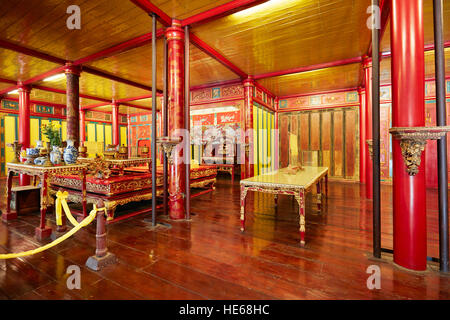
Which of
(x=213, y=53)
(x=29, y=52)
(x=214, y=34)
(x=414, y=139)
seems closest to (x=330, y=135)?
(x=213, y=53)

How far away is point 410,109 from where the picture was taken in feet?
6.76

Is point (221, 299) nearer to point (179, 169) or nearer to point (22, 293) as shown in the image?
point (22, 293)

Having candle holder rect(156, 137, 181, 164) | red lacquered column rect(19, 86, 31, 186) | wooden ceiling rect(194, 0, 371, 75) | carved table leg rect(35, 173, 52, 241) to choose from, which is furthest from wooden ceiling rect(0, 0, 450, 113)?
carved table leg rect(35, 173, 52, 241)

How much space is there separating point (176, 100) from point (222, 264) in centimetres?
267

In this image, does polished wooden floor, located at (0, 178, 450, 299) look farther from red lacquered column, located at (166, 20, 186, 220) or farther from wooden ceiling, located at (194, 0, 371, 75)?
wooden ceiling, located at (194, 0, 371, 75)

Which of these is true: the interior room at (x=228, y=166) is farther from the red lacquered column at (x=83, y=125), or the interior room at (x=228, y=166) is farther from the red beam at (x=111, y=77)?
the red lacquered column at (x=83, y=125)

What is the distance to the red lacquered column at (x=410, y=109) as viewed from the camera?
2.05 metres

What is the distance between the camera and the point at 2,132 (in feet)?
28.7

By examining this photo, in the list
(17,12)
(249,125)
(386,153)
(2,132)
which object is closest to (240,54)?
(249,125)

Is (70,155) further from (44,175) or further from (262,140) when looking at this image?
(262,140)

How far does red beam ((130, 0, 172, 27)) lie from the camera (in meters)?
3.18

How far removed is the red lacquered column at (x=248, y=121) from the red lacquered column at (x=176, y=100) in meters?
3.42

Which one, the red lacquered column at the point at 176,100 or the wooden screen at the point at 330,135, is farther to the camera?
the wooden screen at the point at 330,135

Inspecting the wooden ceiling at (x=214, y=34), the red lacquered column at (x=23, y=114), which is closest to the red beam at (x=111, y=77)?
the wooden ceiling at (x=214, y=34)
